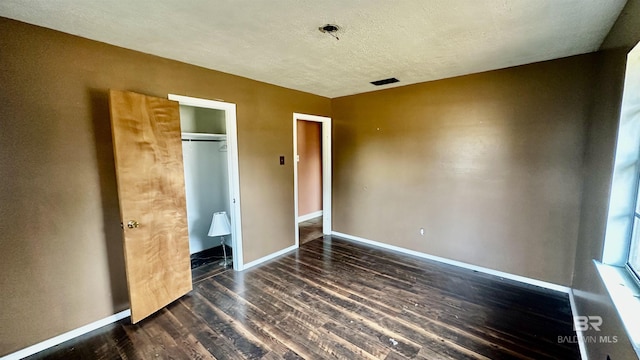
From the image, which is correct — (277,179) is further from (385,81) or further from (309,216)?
(309,216)

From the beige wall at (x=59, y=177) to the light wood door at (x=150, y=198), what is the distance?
0.24 metres

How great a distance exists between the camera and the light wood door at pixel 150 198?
225cm

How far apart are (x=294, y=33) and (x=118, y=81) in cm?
167

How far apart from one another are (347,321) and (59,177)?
2.72 m

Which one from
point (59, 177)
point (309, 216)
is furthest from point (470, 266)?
point (59, 177)

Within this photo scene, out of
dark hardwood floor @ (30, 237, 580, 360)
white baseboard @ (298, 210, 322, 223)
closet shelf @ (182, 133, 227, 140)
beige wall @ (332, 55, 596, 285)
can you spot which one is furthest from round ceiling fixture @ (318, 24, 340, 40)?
white baseboard @ (298, 210, 322, 223)

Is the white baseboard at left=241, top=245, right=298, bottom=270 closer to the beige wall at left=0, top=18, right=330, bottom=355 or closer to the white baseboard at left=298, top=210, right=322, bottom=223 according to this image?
the beige wall at left=0, top=18, right=330, bottom=355

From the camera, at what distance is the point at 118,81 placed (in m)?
2.36

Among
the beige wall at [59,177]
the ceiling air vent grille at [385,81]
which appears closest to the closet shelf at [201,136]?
the beige wall at [59,177]

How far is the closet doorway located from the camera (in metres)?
3.63

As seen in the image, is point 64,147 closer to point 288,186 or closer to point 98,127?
point 98,127

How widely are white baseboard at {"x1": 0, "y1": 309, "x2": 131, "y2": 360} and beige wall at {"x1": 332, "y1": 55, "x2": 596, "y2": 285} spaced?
3391 millimetres

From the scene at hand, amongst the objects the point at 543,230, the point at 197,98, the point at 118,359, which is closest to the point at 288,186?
the point at 197,98

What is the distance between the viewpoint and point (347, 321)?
2408mm
